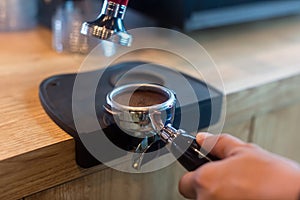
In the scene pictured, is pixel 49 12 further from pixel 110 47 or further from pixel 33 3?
pixel 110 47

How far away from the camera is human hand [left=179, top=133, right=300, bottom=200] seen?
0.36 metres

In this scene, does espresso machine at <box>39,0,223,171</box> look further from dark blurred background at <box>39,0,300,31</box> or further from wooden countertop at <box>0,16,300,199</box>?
dark blurred background at <box>39,0,300,31</box>

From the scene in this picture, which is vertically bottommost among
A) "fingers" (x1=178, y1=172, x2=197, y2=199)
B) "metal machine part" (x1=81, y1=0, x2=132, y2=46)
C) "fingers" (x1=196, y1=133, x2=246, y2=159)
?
"fingers" (x1=178, y1=172, x2=197, y2=199)

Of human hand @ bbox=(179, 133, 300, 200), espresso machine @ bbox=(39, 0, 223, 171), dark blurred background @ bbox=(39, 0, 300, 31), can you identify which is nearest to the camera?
human hand @ bbox=(179, 133, 300, 200)

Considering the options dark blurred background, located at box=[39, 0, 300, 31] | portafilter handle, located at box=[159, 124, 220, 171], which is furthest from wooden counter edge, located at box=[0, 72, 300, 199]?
dark blurred background, located at box=[39, 0, 300, 31]

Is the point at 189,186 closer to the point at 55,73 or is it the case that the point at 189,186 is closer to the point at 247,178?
the point at 247,178

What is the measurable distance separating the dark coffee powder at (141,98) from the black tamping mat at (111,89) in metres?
0.02

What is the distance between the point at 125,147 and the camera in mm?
518

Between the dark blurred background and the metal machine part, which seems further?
the dark blurred background

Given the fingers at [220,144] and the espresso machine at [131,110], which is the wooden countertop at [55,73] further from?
the fingers at [220,144]

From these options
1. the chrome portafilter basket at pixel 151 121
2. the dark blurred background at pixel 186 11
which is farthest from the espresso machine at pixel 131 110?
the dark blurred background at pixel 186 11

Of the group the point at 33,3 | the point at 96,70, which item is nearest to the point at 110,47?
the point at 96,70

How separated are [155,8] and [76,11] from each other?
5.2 inches

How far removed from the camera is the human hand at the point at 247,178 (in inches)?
14.3
